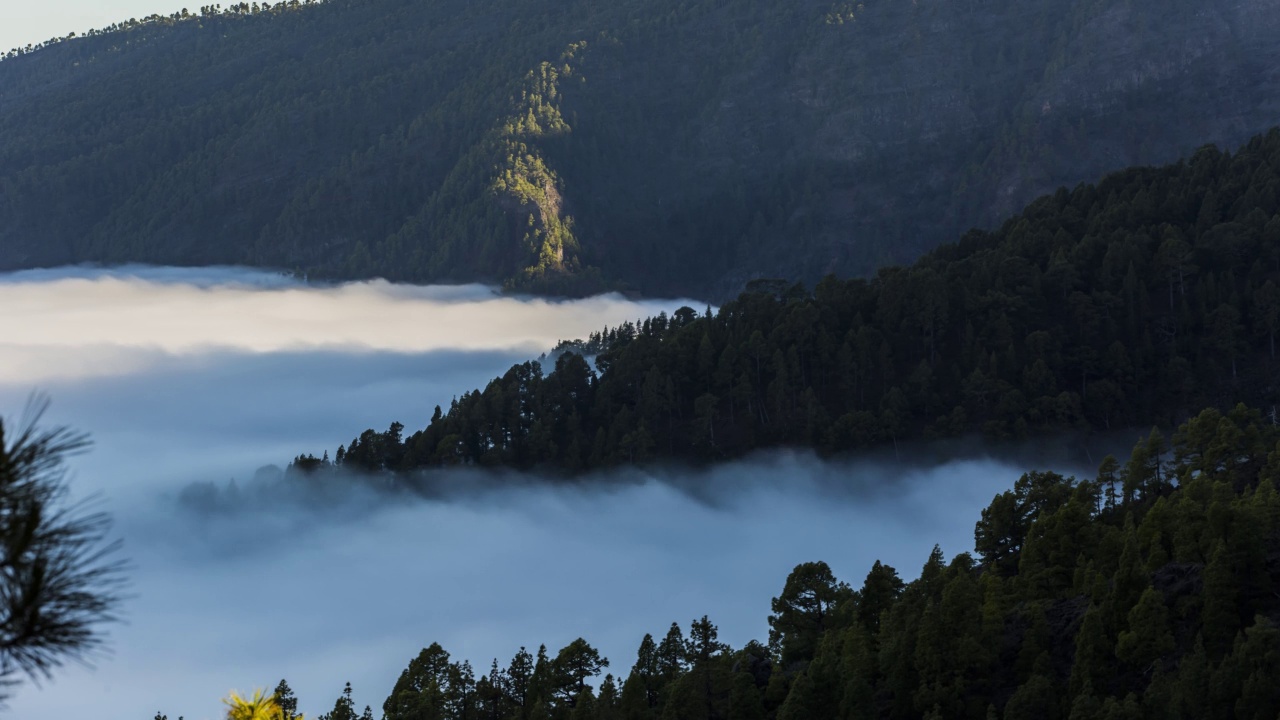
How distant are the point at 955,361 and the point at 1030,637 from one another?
93.3 meters

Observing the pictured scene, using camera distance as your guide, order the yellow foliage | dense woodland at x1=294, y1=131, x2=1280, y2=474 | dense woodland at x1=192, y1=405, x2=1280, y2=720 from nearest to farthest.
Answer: the yellow foliage → dense woodland at x1=192, y1=405, x2=1280, y2=720 → dense woodland at x1=294, y1=131, x2=1280, y2=474

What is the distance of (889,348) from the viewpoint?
158125 millimetres

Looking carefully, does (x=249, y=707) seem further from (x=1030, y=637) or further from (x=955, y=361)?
(x=955, y=361)

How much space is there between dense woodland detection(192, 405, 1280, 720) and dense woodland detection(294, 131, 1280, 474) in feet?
208

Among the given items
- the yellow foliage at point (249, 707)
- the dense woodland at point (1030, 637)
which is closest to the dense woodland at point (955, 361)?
the dense woodland at point (1030, 637)

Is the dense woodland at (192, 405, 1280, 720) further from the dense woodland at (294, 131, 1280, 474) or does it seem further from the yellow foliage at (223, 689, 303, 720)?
the dense woodland at (294, 131, 1280, 474)

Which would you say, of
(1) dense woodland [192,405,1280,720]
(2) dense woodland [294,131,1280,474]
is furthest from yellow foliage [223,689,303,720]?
(2) dense woodland [294,131,1280,474]

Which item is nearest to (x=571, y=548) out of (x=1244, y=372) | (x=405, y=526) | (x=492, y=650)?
(x=405, y=526)

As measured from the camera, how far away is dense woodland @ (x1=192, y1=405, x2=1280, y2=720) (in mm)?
63781

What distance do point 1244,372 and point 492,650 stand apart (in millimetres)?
74337

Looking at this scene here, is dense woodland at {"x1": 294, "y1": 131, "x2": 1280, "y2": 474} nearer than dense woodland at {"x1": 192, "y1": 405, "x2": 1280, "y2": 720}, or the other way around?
dense woodland at {"x1": 192, "y1": 405, "x2": 1280, "y2": 720}

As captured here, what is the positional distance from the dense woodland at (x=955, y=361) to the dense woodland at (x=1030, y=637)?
63.3 meters

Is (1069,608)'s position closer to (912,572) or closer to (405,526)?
(912,572)

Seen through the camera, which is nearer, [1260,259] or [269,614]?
[1260,259]
